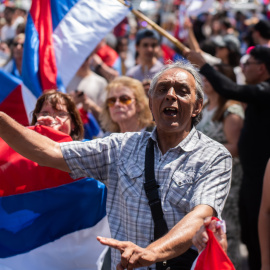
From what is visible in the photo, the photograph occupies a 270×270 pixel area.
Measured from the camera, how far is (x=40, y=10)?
4.90 m

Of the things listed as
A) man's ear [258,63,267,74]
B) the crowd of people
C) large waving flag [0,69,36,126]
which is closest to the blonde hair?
the crowd of people

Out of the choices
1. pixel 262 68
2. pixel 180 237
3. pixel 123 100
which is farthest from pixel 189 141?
pixel 262 68

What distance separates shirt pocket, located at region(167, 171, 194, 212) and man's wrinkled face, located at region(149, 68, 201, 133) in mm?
271

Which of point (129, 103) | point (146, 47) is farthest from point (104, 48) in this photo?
point (129, 103)

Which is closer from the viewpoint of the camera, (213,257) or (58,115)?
(213,257)

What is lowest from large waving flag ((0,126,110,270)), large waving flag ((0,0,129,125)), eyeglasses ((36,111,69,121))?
large waving flag ((0,126,110,270))

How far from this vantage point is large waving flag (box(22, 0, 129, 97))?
14.9ft

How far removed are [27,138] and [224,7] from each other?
1425cm

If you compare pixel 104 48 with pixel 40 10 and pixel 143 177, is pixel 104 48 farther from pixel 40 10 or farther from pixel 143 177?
pixel 143 177

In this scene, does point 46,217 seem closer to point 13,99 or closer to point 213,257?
point 213,257

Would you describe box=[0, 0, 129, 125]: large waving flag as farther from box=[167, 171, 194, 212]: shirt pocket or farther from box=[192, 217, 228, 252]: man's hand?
box=[192, 217, 228, 252]: man's hand

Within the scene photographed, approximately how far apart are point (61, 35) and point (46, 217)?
7.20 feet

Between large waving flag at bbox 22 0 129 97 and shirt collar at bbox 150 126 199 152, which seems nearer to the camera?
shirt collar at bbox 150 126 199 152

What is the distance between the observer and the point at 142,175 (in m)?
2.44
